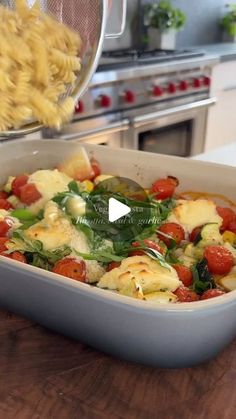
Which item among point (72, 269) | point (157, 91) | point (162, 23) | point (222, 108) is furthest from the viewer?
point (222, 108)

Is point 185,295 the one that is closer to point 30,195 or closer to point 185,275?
point 185,275

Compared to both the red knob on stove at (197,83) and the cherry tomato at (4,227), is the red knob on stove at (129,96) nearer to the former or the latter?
the red knob on stove at (197,83)

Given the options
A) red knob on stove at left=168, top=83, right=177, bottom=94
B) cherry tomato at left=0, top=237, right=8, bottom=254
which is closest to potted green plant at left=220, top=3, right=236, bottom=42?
red knob on stove at left=168, top=83, right=177, bottom=94

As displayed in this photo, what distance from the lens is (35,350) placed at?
55cm

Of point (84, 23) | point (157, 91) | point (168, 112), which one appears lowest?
point (168, 112)

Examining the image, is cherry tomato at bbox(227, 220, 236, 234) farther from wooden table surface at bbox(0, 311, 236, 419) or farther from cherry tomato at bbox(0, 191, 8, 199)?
cherry tomato at bbox(0, 191, 8, 199)

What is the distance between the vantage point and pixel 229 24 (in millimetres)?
2818

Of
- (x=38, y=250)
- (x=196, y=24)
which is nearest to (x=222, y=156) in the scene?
(x=38, y=250)

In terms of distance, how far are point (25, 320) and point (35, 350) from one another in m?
0.06

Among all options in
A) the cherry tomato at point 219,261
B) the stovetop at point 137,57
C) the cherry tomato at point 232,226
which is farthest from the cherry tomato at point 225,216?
the stovetop at point 137,57

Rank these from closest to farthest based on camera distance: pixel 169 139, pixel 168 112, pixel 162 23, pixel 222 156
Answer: pixel 222 156 → pixel 168 112 → pixel 169 139 → pixel 162 23

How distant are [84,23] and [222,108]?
6.07ft

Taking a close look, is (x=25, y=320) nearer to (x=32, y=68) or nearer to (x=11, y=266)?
(x=11, y=266)

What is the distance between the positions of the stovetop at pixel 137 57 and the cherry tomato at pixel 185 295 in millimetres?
1362
